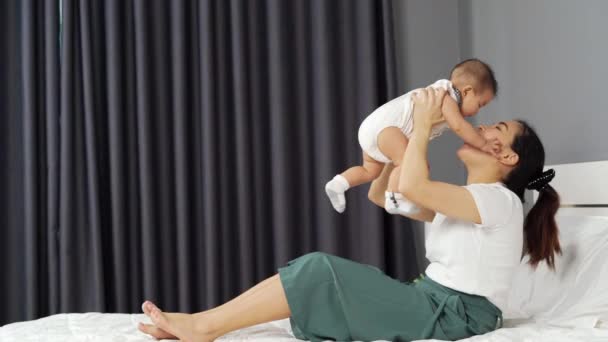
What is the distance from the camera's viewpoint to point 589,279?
5.59 feet

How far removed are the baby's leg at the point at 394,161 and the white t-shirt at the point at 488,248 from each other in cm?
20

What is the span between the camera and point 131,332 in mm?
1643

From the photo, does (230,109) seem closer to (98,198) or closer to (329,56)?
(329,56)

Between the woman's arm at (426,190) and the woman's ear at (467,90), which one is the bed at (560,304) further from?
the woman's ear at (467,90)

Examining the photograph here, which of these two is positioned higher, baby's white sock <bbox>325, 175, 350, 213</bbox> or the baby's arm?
the baby's arm

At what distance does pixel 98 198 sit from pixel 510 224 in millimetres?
1796

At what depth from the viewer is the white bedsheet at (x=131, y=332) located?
1.48m

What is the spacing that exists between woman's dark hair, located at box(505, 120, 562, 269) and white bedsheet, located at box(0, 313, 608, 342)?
0.68 ft

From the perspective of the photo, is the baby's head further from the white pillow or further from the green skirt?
the green skirt

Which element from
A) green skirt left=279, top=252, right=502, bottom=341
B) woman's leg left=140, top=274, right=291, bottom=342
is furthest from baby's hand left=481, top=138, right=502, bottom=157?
woman's leg left=140, top=274, right=291, bottom=342

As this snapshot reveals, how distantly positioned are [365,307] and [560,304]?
0.56 meters

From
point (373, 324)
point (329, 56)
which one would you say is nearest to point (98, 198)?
point (329, 56)

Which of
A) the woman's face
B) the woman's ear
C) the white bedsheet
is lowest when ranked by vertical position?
the white bedsheet

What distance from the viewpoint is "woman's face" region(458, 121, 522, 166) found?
5.58 ft
